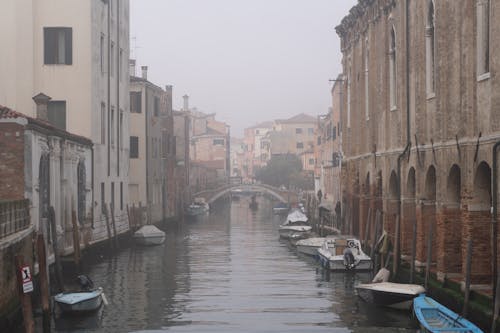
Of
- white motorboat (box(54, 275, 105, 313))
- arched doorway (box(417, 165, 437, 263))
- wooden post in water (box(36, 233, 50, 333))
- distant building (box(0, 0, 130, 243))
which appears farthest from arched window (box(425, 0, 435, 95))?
distant building (box(0, 0, 130, 243))

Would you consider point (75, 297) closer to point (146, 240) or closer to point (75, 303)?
point (75, 303)

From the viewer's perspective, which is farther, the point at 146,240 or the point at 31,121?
the point at 146,240

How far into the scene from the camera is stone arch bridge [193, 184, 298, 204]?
8350cm

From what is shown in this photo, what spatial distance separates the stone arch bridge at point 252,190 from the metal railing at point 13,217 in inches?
2411

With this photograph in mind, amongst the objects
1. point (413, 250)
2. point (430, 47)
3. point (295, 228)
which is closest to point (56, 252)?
point (413, 250)

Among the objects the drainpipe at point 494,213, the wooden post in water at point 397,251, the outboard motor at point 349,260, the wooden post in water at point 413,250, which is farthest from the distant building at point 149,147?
the drainpipe at point 494,213

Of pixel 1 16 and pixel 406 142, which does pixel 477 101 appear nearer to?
Answer: pixel 406 142

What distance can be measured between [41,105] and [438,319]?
60.1ft

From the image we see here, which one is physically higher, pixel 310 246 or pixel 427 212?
pixel 427 212

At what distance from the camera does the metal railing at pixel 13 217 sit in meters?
17.9

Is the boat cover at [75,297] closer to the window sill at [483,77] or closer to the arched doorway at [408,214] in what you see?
the arched doorway at [408,214]

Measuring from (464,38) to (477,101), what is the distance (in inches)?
57.1

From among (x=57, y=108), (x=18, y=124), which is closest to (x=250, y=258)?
(x=57, y=108)

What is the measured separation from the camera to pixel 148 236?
4084 cm
